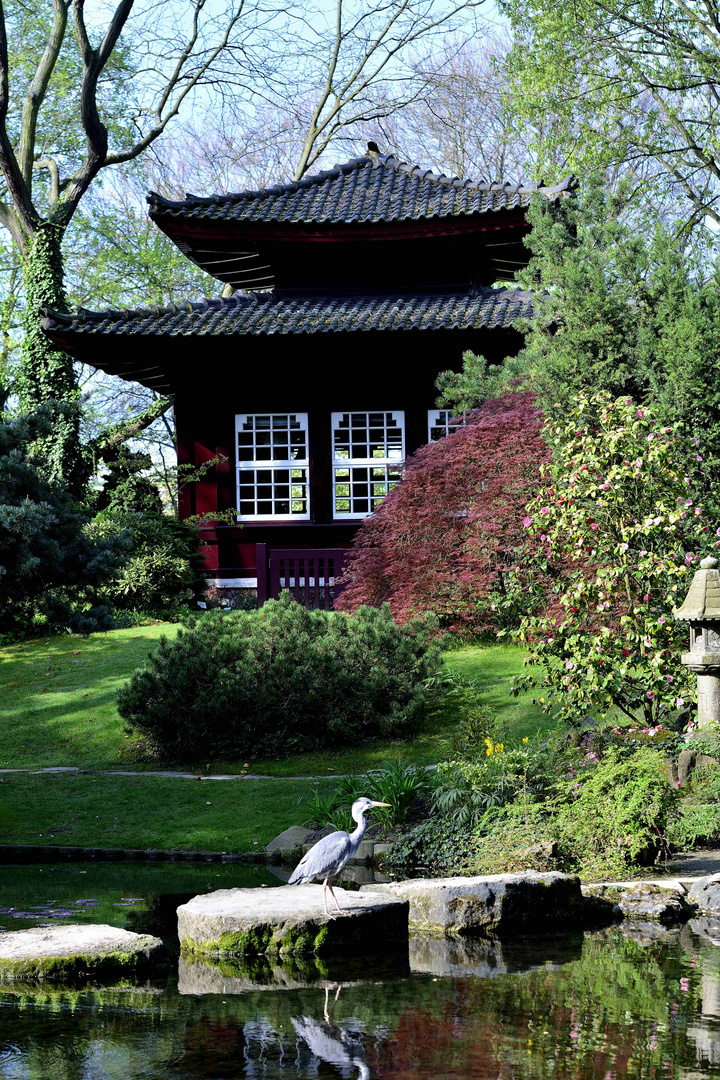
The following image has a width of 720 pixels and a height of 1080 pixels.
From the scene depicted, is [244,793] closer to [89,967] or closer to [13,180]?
[89,967]

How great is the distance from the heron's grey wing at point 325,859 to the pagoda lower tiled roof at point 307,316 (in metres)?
12.5

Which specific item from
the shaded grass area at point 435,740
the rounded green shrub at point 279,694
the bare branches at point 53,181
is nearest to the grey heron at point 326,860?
the shaded grass area at point 435,740

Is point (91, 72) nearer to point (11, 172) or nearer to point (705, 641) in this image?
point (11, 172)

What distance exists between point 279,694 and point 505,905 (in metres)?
5.07

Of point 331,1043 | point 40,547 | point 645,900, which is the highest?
point 40,547

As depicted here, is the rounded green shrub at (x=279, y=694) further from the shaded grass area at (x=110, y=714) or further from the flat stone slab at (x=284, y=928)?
the flat stone slab at (x=284, y=928)

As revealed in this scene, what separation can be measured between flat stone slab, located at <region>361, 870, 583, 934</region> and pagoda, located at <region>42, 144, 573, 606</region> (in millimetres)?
12171

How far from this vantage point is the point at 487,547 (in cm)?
1391

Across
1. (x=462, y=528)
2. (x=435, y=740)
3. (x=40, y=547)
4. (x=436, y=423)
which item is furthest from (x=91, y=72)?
(x=435, y=740)

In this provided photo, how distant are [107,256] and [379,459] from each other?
15028mm

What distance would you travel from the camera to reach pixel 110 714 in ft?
43.6

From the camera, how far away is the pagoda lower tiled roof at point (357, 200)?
19.7 meters

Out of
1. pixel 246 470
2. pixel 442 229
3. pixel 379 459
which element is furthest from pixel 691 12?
pixel 246 470

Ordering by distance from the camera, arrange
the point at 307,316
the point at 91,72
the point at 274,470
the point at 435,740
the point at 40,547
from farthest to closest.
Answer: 1. the point at 91,72
2. the point at 274,470
3. the point at 307,316
4. the point at 40,547
5. the point at 435,740
